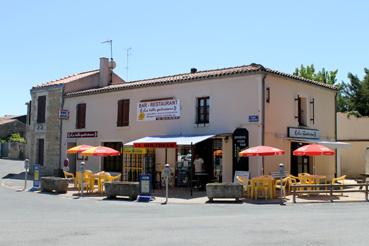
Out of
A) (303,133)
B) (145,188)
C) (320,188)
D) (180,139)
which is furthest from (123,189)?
(303,133)

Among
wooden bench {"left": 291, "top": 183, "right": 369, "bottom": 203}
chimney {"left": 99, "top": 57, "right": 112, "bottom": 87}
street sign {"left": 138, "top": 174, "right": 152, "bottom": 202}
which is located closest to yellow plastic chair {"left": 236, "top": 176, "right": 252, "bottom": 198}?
wooden bench {"left": 291, "top": 183, "right": 369, "bottom": 203}

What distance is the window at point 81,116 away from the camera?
91.3ft

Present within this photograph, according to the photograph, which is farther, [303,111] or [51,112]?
[51,112]

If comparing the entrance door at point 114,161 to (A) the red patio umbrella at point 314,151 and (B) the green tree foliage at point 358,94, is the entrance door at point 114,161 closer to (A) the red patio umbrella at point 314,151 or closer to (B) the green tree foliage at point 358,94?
(A) the red patio umbrella at point 314,151

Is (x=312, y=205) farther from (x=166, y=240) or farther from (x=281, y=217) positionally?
(x=166, y=240)

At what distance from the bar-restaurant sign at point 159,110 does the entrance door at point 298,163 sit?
5557 mm

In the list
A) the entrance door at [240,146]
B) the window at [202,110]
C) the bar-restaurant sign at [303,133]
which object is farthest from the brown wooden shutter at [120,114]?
the bar-restaurant sign at [303,133]

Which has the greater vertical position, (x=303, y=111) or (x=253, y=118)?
(x=303, y=111)

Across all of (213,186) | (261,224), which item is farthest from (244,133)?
(261,224)

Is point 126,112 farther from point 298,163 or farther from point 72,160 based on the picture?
point 298,163

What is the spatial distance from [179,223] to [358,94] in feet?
99.9

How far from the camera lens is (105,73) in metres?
31.0

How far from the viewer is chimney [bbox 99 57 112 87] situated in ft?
101

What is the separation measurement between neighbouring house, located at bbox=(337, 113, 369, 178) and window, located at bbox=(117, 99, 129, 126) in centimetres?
1442
